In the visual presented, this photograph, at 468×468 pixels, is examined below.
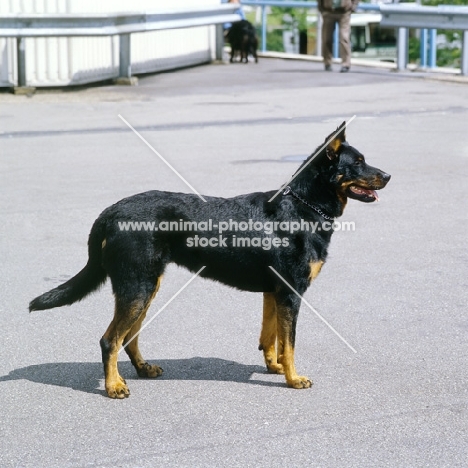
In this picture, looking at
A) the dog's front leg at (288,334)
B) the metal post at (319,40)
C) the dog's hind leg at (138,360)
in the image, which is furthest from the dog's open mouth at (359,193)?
the metal post at (319,40)

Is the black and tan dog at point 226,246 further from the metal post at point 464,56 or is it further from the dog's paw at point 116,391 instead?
the metal post at point 464,56

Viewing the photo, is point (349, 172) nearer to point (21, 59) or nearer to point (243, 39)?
point (21, 59)

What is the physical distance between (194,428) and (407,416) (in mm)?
1005

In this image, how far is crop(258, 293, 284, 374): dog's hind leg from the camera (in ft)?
18.6

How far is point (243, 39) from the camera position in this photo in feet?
71.4

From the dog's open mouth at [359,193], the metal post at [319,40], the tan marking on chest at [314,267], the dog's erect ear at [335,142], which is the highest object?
the dog's erect ear at [335,142]

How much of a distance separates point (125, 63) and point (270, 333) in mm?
12379

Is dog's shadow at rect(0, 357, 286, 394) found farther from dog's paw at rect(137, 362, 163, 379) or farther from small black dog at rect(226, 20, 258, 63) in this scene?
small black dog at rect(226, 20, 258, 63)

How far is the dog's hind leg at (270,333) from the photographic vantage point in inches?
223

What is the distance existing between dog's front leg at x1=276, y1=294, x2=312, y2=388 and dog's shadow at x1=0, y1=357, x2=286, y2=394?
0.13m

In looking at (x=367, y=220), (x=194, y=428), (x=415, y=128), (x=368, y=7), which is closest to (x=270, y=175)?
(x=367, y=220)

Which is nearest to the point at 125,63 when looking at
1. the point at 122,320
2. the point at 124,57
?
the point at 124,57

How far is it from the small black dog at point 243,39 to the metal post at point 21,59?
251 inches

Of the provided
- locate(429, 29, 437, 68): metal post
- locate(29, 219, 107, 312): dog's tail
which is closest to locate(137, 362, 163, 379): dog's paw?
locate(29, 219, 107, 312): dog's tail
